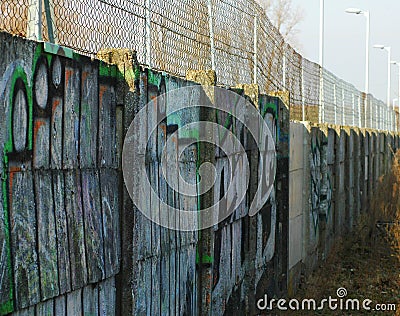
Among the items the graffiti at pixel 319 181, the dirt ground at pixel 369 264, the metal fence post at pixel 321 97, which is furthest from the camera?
the metal fence post at pixel 321 97

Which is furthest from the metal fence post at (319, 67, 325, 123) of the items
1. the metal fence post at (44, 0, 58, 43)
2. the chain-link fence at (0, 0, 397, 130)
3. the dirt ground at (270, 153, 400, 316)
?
the metal fence post at (44, 0, 58, 43)

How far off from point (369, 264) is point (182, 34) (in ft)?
25.3

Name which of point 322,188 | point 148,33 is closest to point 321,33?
point 322,188

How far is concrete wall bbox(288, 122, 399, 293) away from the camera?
1086 centimetres

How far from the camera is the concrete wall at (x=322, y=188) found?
10.9m

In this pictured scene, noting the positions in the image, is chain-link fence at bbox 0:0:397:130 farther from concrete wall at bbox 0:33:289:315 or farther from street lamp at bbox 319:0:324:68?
street lamp at bbox 319:0:324:68

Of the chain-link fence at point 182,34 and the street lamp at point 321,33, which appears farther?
the street lamp at point 321,33

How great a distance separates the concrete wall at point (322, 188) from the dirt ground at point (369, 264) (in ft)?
0.75

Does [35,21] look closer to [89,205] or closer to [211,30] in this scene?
[89,205]

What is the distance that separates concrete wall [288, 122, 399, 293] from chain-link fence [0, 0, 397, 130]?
606mm

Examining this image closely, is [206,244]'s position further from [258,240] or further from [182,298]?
[258,240]

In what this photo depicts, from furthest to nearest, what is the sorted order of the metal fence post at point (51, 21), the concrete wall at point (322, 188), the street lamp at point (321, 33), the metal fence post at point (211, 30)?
1. the street lamp at point (321, 33)
2. the concrete wall at point (322, 188)
3. the metal fence post at point (211, 30)
4. the metal fence post at point (51, 21)

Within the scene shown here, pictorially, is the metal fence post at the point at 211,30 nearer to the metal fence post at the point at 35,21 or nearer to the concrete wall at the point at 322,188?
the concrete wall at the point at 322,188

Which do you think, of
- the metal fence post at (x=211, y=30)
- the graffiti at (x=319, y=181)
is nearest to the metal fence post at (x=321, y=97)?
the graffiti at (x=319, y=181)
